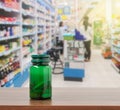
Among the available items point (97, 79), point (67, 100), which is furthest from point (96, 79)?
point (67, 100)

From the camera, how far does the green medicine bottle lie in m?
1.48

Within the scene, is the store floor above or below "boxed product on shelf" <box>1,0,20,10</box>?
below

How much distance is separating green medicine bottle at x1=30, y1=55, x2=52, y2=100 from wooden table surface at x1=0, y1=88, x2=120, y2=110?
4 cm

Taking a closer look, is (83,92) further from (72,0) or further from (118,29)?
(72,0)

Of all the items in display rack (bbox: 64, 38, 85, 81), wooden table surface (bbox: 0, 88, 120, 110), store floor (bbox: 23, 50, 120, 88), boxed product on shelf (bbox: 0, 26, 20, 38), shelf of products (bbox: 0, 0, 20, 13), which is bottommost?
store floor (bbox: 23, 50, 120, 88)

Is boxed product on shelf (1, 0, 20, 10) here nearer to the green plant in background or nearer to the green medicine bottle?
the green medicine bottle

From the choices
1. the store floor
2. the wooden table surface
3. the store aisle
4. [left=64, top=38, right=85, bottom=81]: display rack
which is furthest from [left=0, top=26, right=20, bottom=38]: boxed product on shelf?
the wooden table surface

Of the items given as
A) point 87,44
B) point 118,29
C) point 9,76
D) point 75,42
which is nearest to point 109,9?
point 87,44

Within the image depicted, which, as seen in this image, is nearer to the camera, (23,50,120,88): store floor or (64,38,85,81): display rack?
(23,50,120,88): store floor

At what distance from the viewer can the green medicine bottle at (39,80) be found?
1.48 m

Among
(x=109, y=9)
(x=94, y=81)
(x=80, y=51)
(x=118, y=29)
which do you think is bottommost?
(x=94, y=81)

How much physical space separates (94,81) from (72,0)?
10913mm

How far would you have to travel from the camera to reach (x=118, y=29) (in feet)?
31.9

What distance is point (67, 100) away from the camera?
1502mm
